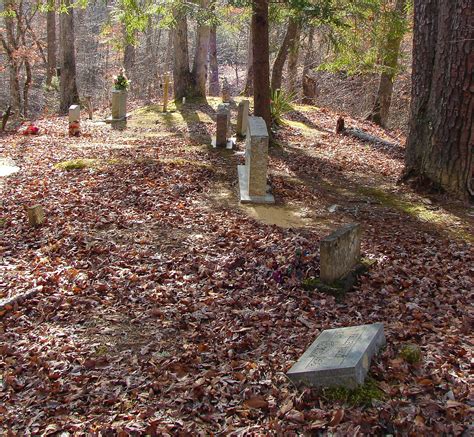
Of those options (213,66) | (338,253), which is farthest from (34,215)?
(213,66)

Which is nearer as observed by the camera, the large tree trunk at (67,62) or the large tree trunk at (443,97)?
the large tree trunk at (443,97)

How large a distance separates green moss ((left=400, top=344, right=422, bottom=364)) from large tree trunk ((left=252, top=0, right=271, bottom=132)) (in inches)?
338

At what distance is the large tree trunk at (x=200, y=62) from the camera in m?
19.9

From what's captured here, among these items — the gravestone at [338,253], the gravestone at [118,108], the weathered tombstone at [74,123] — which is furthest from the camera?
the gravestone at [118,108]

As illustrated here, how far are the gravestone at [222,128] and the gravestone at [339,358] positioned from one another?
8.88 meters

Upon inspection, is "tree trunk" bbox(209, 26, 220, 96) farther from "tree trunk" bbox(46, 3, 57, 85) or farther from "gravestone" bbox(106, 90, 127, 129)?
"gravestone" bbox(106, 90, 127, 129)

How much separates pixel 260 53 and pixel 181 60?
29.3 feet

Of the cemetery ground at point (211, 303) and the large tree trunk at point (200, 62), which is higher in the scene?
the large tree trunk at point (200, 62)

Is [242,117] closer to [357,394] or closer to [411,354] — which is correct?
[411,354]

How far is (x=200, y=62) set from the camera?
19953 mm

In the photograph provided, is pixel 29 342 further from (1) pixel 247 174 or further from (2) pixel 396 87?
(2) pixel 396 87

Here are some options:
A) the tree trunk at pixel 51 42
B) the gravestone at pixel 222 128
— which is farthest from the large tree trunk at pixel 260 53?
the tree trunk at pixel 51 42

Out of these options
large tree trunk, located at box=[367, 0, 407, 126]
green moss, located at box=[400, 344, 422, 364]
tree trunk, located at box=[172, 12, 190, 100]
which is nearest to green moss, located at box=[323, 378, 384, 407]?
green moss, located at box=[400, 344, 422, 364]

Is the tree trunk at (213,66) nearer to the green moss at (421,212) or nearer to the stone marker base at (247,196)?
the stone marker base at (247,196)
